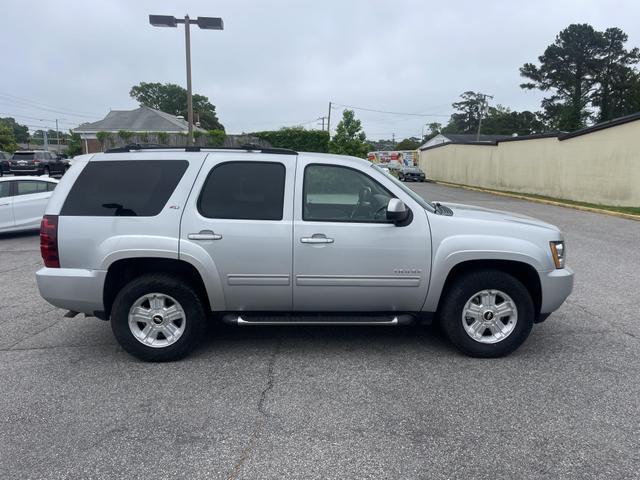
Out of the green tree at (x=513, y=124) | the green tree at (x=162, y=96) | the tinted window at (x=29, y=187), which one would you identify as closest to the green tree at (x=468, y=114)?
the green tree at (x=513, y=124)

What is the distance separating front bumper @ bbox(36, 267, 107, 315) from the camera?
4062 millimetres

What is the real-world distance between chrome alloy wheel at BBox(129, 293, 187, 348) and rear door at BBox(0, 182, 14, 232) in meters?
8.78

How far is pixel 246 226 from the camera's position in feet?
13.4

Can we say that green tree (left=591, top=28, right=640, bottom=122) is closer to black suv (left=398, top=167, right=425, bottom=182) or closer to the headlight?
black suv (left=398, top=167, right=425, bottom=182)

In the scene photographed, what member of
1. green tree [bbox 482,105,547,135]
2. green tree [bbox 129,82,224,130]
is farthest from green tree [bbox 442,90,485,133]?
green tree [bbox 129,82,224,130]

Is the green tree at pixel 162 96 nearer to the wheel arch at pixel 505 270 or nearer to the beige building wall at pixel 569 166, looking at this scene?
the beige building wall at pixel 569 166

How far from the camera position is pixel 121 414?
3379mm

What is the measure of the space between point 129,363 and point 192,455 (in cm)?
164

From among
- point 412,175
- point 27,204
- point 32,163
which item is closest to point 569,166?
point 412,175

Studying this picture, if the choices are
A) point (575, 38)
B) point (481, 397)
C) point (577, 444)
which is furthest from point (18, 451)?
point (575, 38)

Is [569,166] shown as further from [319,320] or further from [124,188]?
[124,188]

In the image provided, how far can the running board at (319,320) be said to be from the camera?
13.8 ft

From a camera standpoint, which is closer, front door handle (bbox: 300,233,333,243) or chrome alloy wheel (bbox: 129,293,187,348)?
front door handle (bbox: 300,233,333,243)

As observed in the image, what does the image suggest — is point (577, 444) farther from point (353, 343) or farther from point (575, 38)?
point (575, 38)
